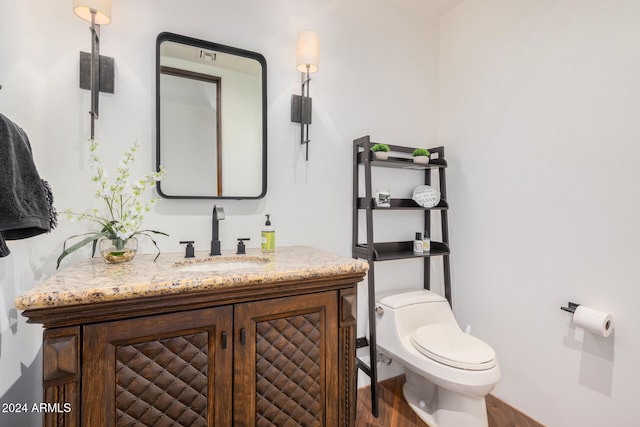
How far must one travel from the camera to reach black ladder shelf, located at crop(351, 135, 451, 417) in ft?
5.82

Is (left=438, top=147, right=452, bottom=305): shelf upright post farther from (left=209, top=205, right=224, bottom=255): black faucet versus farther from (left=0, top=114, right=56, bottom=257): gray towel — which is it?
(left=0, top=114, right=56, bottom=257): gray towel

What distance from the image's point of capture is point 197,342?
99 cm

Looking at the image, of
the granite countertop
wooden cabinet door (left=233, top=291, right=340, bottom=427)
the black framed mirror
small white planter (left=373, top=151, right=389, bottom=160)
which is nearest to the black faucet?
the granite countertop

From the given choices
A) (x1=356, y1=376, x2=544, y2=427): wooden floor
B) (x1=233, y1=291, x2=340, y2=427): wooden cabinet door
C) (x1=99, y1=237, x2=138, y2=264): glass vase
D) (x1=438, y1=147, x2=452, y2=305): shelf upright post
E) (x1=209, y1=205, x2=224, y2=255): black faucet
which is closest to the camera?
(x1=233, y1=291, x2=340, y2=427): wooden cabinet door

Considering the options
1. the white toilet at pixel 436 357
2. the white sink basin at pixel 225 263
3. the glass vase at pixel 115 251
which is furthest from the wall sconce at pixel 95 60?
the white toilet at pixel 436 357

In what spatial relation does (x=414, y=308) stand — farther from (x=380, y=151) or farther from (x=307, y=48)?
(x=307, y=48)

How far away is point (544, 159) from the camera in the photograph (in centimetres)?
167

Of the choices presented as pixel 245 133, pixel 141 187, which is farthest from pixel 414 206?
pixel 141 187

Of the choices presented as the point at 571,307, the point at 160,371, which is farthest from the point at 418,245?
the point at 160,371

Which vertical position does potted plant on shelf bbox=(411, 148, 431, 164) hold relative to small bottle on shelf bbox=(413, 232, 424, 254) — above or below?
above

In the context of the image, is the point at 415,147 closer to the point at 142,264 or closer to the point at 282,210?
the point at 282,210

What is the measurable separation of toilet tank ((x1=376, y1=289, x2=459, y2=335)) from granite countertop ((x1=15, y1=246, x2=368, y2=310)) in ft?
2.32

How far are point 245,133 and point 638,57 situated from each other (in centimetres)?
183

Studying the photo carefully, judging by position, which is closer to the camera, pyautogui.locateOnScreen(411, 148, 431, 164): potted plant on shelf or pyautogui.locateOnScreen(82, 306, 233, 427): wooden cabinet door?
pyautogui.locateOnScreen(82, 306, 233, 427): wooden cabinet door
